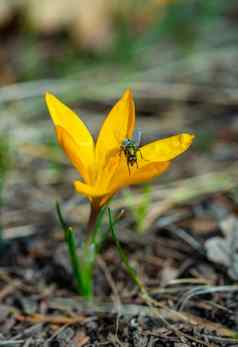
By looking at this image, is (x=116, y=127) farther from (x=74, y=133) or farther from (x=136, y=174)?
(x=136, y=174)

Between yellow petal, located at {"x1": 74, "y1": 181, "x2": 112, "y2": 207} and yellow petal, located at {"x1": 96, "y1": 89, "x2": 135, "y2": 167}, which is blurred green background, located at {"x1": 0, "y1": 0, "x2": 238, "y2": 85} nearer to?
yellow petal, located at {"x1": 96, "y1": 89, "x2": 135, "y2": 167}

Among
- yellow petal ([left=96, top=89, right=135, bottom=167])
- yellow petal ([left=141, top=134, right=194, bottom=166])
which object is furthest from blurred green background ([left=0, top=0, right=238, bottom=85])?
yellow petal ([left=141, top=134, right=194, bottom=166])

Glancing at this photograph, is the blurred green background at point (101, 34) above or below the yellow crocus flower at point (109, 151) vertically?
above

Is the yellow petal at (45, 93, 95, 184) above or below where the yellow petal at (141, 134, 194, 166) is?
above

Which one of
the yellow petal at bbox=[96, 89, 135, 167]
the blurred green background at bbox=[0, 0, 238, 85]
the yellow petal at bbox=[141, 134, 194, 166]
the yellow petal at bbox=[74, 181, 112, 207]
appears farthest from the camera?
the blurred green background at bbox=[0, 0, 238, 85]

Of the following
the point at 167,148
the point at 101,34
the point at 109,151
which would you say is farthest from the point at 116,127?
the point at 101,34

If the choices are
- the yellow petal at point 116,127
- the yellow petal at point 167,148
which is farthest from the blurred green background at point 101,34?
the yellow petal at point 167,148

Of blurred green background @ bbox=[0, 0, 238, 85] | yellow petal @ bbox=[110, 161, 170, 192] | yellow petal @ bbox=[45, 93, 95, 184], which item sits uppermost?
blurred green background @ bbox=[0, 0, 238, 85]

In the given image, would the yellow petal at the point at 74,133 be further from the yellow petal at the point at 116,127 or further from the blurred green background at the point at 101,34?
the blurred green background at the point at 101,34

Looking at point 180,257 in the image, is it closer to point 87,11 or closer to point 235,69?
point 235,69
